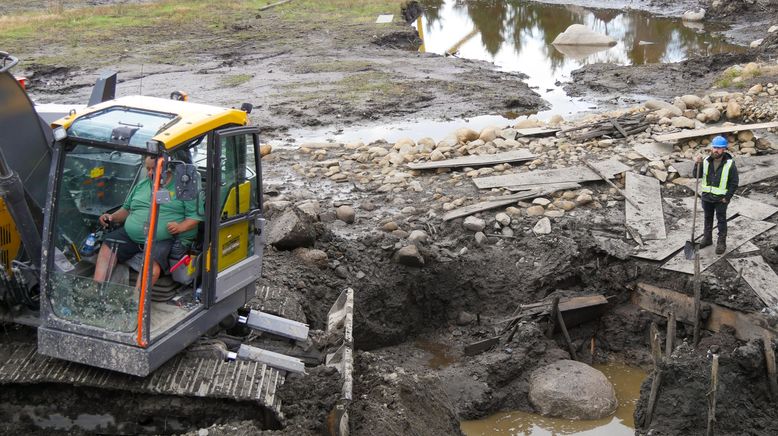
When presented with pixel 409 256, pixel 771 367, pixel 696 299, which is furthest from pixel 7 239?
pixel 771 367

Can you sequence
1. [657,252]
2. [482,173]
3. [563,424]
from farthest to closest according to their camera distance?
[482,173] → [657,252] → [563,424]

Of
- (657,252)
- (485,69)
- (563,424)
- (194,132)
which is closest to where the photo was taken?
(194,132)

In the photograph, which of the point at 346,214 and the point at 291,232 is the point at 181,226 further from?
the point at 346,214

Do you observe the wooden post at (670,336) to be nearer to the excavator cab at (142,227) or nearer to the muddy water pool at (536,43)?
the excavator cab at (142,227)

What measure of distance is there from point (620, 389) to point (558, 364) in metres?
0.88

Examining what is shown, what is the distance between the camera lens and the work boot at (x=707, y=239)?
11.2m

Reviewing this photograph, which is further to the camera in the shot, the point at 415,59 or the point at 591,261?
the point at 415,59

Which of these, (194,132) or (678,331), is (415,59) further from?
(194,132)

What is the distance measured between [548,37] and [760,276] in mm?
21542

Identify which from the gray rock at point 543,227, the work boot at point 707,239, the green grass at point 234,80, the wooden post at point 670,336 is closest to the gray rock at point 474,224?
the gray rock at point 543,227

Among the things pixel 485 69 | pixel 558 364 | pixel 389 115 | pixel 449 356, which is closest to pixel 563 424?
pixel 558 364

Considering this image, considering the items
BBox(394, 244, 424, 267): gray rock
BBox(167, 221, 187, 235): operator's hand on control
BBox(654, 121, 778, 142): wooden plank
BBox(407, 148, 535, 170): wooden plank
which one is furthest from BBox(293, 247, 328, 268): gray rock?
BBox(654, 121, 778, 142): wooden plank

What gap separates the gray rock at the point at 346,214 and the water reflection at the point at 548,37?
9542 mm

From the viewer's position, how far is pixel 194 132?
21.5 feet
